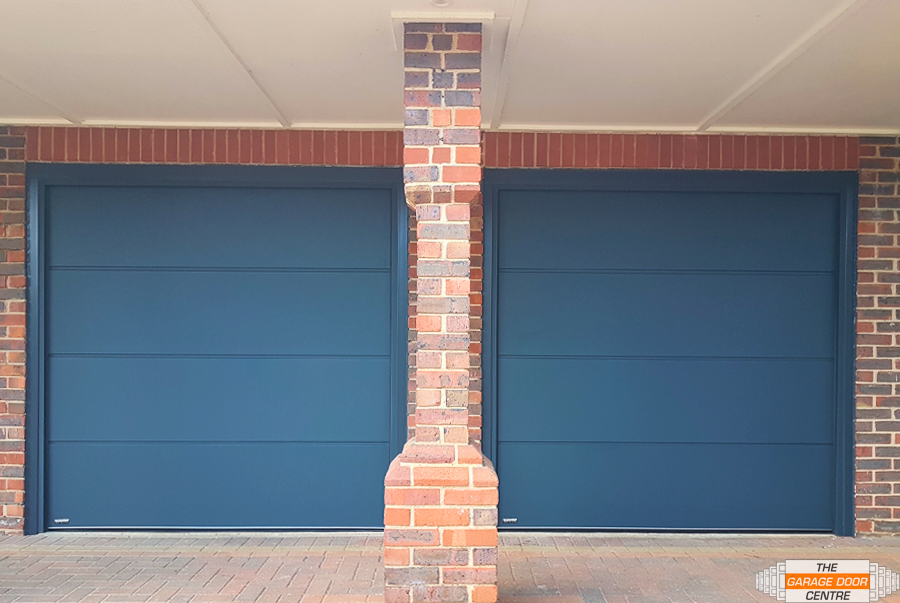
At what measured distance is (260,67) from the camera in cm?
410

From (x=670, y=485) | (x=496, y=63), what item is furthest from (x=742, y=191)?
(x=496, y=63)

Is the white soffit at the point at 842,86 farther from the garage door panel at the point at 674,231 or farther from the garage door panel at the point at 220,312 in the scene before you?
the garage door panel at the point at 220,312

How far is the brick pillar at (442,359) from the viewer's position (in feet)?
11.4

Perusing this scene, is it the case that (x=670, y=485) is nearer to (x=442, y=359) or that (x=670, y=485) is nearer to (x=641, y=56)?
(x=442, y=359)

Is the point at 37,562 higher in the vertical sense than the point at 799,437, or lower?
lower

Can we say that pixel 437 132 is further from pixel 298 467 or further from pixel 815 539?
pixel 815 539

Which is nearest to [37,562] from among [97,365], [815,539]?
[97,365]

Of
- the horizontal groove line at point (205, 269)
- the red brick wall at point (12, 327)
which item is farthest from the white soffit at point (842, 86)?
the red brick wall at point (12, 327)

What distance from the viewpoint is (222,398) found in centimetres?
533

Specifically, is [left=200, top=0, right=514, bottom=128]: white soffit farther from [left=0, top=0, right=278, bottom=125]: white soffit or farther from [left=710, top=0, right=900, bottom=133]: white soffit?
[left=710, top=0, right=900, bottom=133]: white soffit

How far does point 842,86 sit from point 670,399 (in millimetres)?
2278

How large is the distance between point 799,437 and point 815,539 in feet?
2.26

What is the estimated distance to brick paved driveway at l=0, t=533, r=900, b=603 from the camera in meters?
4.15

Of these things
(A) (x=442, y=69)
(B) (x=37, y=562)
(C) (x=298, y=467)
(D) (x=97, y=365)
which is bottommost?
(B) (x=37, y=562)
